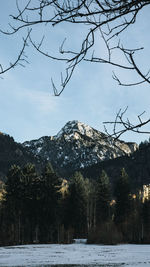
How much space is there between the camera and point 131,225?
37312 millimetres

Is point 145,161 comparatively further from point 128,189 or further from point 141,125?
point 128,189

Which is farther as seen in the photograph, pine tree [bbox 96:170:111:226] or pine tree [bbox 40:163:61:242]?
pine tree [bbox 96:170:111:226]

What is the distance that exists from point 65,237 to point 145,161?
1434 inches

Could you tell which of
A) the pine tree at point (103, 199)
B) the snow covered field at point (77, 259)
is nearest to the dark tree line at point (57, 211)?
the pine tree at point (103, 199)

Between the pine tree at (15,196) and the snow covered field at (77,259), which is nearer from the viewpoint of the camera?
the snow covered field at (77,259)

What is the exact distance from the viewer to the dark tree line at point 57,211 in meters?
34.7

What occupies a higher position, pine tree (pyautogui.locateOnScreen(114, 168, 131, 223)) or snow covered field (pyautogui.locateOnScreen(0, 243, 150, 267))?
pine tree (pyautogui.locateOnScreen(114, 168, 131, 223))

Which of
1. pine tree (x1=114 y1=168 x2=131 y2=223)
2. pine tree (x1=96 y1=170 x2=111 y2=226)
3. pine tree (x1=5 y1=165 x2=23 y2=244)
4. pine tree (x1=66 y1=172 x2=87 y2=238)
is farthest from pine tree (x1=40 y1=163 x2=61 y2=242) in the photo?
pine tree (x1=114 y1=168 x2=131 y2=223)

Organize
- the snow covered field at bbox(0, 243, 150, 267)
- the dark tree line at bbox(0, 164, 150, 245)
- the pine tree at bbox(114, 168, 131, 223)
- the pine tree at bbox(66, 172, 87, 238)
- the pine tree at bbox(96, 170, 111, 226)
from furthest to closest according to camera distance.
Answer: the pine tree at bbox(96, 170, 111, 226) < the pine tree at bbox(66, 172, 87, 238) < the pine tree at bbox(114, 168, 131, 223) < the dark tree line at bbox(0, 164, 150, 245) < the snow covered field at bbox(0, 243, 150, 267)

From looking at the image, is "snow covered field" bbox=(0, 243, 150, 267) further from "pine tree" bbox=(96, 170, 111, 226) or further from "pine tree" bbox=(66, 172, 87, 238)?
"pine tree" bbox=(96, 170, 111, 226)

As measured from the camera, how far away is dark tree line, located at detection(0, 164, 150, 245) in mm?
34656

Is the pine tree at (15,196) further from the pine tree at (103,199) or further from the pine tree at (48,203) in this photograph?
the pine tree at (103,199)

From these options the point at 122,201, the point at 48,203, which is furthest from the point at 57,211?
the point at 122,201

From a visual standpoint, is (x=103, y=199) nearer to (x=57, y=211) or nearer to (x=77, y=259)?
(x=57, y=211)
